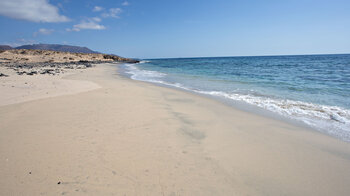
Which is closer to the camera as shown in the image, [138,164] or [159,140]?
[138,164]

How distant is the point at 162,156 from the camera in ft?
9.25

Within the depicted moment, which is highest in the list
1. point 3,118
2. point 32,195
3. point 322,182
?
point 3,118

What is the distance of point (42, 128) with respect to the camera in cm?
369

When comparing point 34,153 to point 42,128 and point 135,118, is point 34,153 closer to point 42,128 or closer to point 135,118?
point 42,128

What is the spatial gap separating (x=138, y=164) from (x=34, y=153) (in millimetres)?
1814

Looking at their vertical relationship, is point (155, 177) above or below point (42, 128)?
below

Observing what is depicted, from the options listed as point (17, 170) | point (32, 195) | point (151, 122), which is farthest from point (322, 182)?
point (17, 170)

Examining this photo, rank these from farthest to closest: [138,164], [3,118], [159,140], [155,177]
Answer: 1. [3,118]
2. [159,140]
3. [138,164]
4. [155,177]

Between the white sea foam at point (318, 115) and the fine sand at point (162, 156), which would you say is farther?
the white sea foam at point (318, 115)

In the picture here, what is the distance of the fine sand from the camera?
216cm

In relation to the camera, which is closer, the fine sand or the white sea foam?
the fine sand

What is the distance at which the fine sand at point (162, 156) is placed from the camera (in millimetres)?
2158

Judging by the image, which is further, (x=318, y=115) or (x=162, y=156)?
(x=318, y=115)

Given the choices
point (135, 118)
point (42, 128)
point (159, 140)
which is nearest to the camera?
point (159, 140)
